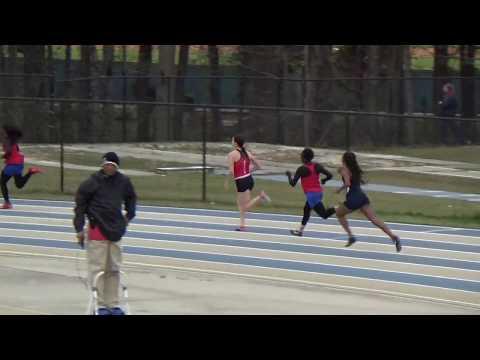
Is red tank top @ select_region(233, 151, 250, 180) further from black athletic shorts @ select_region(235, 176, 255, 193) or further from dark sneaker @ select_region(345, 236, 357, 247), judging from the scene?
dark sneaker @ select_region(345, 236, 357, 247)

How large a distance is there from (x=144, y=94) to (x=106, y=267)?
3230 centimetres

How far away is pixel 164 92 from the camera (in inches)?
1732

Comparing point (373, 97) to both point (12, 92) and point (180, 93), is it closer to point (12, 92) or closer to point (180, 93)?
point (180, 93)

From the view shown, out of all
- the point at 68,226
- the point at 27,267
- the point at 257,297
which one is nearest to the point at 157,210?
the point at 68,226

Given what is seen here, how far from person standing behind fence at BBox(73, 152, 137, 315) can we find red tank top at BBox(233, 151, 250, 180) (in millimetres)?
7876

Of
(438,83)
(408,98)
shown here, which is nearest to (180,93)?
(408,98)

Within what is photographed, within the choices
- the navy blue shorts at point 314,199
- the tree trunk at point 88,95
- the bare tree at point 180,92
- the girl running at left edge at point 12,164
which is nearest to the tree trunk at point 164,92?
the bare tree at point 180,92

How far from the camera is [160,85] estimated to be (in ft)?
146

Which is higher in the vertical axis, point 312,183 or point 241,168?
point 241,168

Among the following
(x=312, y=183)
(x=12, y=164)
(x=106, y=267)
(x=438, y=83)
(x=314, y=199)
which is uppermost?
(x=438, y=83)

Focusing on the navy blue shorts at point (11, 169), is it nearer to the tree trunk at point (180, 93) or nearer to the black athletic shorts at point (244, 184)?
the black athletic shorts at point (244, 184)

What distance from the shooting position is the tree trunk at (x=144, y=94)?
127 ft

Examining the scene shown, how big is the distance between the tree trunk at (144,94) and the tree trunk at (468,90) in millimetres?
10391

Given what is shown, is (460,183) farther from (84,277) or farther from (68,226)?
(84,277)
